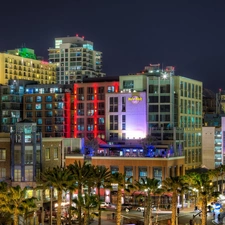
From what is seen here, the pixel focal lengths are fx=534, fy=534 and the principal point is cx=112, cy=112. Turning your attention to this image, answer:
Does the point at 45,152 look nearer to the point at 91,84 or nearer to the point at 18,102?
the point at 91,84

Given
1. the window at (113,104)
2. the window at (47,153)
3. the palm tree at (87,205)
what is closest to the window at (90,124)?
the window at (113,104)

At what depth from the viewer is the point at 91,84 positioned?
170000 mm

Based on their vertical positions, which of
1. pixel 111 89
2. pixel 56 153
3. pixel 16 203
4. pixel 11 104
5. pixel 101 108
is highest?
pixel 111 89

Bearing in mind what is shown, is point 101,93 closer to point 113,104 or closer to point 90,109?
point 90,109

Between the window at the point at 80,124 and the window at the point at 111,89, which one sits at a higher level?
the window at the point at 111,89

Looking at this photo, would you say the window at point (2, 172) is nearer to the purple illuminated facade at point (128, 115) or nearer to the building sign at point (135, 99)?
the purple illuminated facade at point (128, 115)

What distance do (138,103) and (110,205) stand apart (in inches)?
1877

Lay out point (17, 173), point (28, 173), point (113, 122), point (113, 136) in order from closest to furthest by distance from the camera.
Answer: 1. point (17, 173)
2. point (28, 173)
3. point (113, 136)
4. point (113, 122)

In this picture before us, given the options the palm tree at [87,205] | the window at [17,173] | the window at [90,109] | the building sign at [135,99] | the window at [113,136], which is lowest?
the palm tree at [87,205]

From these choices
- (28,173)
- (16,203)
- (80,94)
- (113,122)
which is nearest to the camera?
(16,203)

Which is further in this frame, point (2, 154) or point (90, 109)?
point (90, 109)

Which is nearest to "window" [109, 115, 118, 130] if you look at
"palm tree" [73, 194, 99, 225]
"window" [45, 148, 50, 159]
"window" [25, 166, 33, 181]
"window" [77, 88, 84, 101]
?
"window" [77, 88, 84, 101]

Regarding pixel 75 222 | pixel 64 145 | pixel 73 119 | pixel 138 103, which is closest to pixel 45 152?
pixel 64 145

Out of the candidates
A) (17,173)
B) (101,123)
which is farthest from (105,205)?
(101,123)
